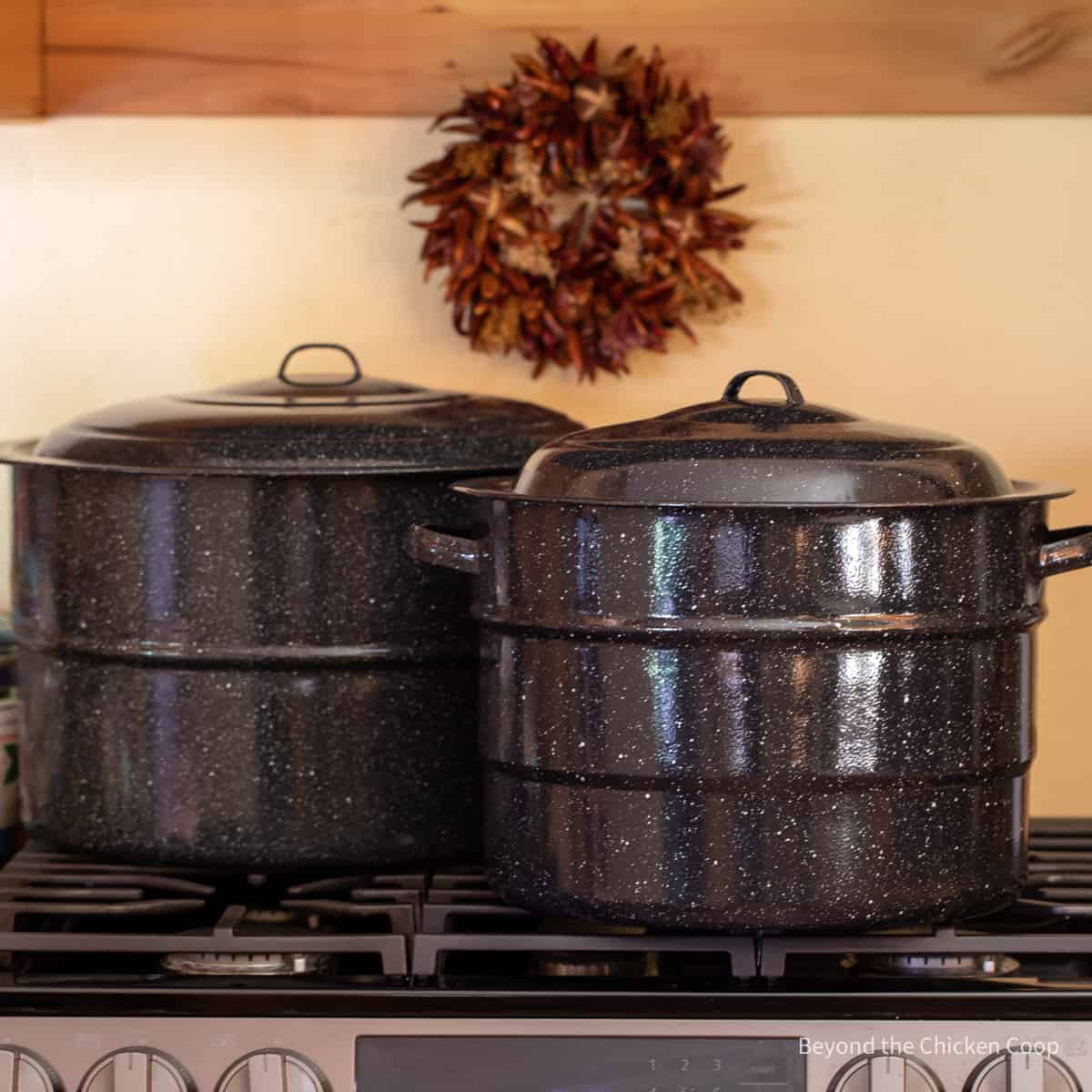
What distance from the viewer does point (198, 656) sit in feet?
3.45

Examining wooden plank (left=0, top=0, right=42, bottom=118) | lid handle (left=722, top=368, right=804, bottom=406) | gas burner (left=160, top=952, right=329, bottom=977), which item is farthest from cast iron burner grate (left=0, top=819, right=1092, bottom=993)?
wooden plank (left=0, top=0, right=42, bottom=118)

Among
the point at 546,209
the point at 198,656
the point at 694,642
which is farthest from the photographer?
the point at 546,209

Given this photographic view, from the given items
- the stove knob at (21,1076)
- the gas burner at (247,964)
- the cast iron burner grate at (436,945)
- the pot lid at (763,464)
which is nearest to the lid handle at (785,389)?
the pot lid at (763,464)

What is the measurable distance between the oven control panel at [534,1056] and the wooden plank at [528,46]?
0.83m

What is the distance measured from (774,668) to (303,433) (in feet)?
1.22

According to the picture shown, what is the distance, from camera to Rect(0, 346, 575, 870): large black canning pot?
1.05 metres

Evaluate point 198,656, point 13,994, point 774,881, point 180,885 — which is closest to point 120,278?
point 198,656

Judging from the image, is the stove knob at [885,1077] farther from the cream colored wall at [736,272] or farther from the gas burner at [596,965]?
the cream colored wall at [736,272]

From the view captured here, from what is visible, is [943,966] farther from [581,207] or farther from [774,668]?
[581,207]

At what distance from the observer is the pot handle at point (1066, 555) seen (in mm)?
945

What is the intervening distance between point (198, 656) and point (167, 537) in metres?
0.08

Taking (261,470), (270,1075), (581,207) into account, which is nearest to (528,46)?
(581,207)

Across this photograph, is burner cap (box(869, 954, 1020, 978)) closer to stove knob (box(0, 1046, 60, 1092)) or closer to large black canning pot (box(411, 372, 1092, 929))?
large black canning pot (box(411, 372, 1092, 929))

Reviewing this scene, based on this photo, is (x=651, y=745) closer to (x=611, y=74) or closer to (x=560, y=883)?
(x=560, y=883)
